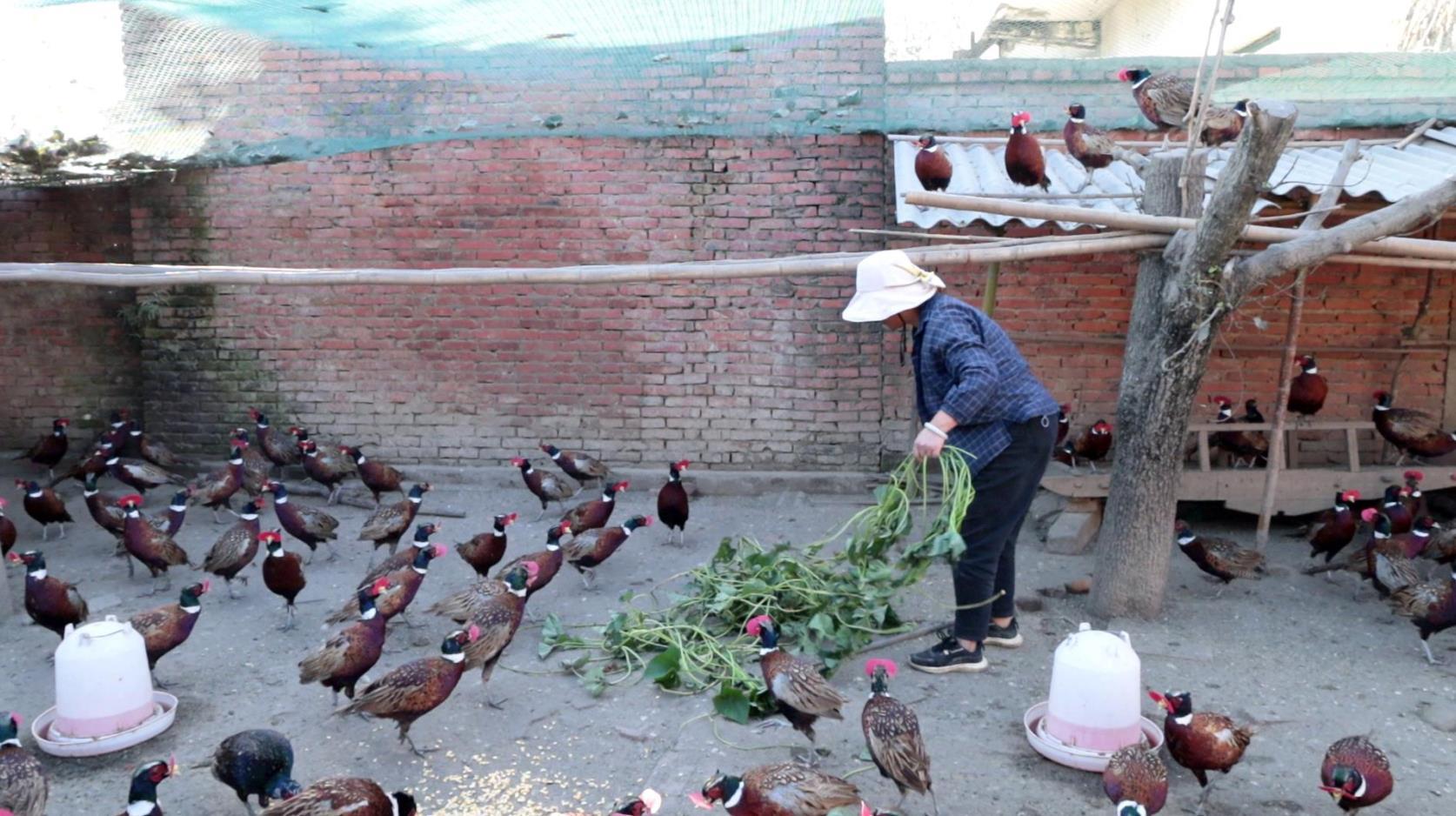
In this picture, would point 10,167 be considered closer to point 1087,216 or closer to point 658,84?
point 658,84

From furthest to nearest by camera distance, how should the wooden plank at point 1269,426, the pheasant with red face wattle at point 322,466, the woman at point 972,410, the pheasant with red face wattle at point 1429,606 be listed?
1. the pheasant with red face wattle at point 322,466
2. the wooden plank at point 1269,426
3. the pheasant with red face wattle at point 1429,606
4. the woman at point 972,410

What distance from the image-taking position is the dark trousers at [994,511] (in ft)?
16.8

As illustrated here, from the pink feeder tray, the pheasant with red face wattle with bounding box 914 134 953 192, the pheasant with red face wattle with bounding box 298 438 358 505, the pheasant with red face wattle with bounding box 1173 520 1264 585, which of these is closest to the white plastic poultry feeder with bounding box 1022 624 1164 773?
the pink feeder tray

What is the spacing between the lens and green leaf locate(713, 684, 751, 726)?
4910 mm

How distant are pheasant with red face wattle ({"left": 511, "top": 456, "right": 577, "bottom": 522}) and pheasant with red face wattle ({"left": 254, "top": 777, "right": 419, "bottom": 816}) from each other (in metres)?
4.35

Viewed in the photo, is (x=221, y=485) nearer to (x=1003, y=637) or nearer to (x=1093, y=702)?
(x=1003, y=637)

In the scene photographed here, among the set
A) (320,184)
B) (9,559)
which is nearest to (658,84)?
(320,184)

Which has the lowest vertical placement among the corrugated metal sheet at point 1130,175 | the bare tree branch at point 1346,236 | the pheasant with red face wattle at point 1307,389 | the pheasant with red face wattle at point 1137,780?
the pheasant with red face wattle at point 1137,780

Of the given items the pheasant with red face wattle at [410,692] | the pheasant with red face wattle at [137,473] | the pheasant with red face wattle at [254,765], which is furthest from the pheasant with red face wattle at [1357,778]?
the pheasant with red face wattle at [137,473]

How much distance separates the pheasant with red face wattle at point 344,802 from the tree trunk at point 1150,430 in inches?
157

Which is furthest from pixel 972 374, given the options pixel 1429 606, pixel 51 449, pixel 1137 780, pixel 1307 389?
pixel 51 449

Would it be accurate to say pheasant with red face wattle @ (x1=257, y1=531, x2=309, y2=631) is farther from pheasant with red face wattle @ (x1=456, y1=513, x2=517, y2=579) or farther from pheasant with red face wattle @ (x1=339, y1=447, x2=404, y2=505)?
pheasant with red face wattle @ (x1=339, y1=447, x2=404, y2=505)

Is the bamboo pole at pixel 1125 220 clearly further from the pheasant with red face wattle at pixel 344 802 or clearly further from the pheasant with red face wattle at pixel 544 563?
the pheasant with red face wattle at pixel 344 802

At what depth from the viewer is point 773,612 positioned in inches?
230
